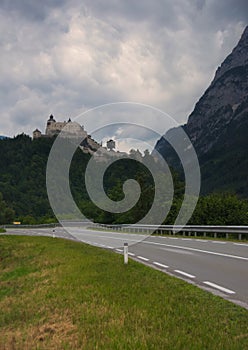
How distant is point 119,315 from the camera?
6969 millimetres

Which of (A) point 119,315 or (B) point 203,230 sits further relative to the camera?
(B) point 203,230

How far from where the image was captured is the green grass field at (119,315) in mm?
5654

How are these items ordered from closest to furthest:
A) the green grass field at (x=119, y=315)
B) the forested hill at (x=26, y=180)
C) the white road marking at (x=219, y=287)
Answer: the green grass field at (x=119, y=315), the white road marking at (x=219, y=287), the forested hill at (x=26, y=180)

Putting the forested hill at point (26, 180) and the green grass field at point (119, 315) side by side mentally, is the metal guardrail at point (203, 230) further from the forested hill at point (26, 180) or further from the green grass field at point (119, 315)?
the forested hill at point (26, 180)

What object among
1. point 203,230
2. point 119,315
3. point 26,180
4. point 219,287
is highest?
point 26,180

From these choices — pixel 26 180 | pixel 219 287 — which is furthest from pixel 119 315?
pixel 26 180

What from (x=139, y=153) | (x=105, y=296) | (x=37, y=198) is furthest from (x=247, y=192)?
(x=105, y=296)

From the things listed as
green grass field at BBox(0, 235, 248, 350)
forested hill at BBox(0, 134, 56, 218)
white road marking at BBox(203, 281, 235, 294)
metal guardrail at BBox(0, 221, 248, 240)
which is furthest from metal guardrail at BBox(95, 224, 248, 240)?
forested hill at BBox(0, 134, 56, 218)

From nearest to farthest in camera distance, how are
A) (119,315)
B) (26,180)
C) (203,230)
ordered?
(119,315) < (203,230) < (26,180)

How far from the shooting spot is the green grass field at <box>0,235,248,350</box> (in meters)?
5.65

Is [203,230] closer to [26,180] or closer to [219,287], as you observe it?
[219,287]

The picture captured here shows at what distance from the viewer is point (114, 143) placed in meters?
19.9

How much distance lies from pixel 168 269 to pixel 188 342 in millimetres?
7717

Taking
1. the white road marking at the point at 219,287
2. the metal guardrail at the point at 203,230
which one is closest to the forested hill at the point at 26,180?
the metal guardrail at the point at 203,230
